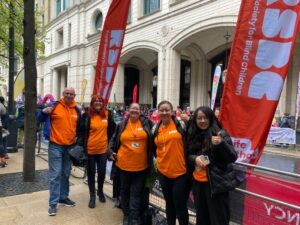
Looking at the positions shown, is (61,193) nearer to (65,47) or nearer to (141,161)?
(141,161)

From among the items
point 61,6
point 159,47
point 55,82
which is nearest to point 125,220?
point 159,47

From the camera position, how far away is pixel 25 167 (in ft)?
20.1

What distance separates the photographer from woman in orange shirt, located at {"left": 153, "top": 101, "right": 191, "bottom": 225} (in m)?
3.39

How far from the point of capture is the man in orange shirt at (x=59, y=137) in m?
4.54

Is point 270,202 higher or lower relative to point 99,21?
lower

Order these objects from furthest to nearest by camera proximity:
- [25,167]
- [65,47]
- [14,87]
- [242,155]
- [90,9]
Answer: [65,47] → [90,9] → [14,87] → [25,167] → [242,155]

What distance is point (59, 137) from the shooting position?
4.58 m

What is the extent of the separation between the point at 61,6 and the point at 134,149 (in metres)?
35.2

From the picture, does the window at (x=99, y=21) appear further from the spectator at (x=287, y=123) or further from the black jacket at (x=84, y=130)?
the black jacket at (x=84, y=130)

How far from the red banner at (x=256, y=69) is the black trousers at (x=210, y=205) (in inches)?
24.8

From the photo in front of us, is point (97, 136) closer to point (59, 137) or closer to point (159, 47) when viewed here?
point (59, 137)

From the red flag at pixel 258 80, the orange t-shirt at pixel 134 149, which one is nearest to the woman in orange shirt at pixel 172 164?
the orange t-shirt at pixel 134 149

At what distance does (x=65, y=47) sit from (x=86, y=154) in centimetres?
2987

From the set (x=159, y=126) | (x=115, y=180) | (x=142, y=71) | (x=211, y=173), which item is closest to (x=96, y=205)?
(x=115, y=180)
